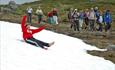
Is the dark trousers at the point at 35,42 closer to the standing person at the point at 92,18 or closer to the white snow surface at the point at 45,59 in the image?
the white snow surface at the point at 45,59

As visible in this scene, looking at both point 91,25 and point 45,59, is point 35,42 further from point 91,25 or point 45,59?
point 91,25

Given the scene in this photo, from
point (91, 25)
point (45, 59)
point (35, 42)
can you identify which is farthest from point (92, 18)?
point (45, 59)

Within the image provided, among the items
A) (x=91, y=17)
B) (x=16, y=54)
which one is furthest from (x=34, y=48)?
(x=91, y=17)

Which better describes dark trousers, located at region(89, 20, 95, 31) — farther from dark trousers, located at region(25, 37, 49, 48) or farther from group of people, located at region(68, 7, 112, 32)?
dark trousers, located at region(25, 37, 49, 48)

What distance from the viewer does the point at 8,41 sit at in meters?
23.3

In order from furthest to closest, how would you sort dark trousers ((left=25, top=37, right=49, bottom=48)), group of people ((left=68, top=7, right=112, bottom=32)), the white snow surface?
group of people ((left=68, top=7, right=112, bottom=32)) → dark trousers ((left=25, top=37, right=49, bottom=48)) → the white snow surface

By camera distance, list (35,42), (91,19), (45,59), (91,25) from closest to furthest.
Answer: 1. (45,59)
2. (35,42)
3. (91,19)
4. (91,25)

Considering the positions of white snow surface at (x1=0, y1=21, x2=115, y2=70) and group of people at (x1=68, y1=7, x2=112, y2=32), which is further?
group of people at (x1=68, y1=7, x2=112, y2=32)

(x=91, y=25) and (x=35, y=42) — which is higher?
(x=35, y=42)

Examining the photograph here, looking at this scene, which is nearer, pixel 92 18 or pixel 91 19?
pixel 92 18

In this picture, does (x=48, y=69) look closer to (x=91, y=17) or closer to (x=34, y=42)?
(x=34, y=42)

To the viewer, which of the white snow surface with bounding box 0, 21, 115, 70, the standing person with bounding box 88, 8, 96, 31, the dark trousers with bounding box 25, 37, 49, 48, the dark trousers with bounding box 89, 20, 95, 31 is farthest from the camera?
the dark trousers with bounding box 89, 20, 95, 31

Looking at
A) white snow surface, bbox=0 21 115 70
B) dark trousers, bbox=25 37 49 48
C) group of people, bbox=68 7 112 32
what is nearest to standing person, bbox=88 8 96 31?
group of people, bbox=68 7 112 32

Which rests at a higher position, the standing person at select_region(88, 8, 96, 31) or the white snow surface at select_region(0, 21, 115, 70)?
the white snow surface at select_region(0, 21, 115, 70)
